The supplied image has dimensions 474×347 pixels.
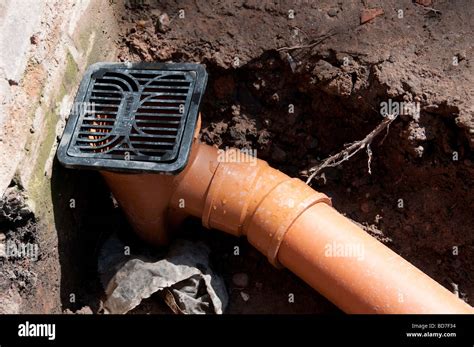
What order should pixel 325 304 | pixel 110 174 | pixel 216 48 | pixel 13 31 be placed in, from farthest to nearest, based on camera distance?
pixel 216 48
pixel 325 304
pixel 110 174
pixel 13 31

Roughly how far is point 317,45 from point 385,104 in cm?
43

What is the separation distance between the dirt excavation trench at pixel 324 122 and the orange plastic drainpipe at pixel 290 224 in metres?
0.28

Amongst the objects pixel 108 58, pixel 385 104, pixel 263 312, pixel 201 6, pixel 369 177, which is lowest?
pixel 263 312

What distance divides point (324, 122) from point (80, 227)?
1248 millimetres

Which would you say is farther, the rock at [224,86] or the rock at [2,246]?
the rock at [224,86]

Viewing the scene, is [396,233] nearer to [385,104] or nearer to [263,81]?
[385,104]

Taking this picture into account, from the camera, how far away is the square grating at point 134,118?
8.71ft

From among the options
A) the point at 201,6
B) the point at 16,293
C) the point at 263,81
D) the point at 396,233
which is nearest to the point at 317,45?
the point at 263,81

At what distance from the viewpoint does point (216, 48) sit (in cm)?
314

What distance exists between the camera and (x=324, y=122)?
121 inches

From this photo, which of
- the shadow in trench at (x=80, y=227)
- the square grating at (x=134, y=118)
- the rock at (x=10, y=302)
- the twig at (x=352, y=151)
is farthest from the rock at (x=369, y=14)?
the rock at (x=10, y=302)

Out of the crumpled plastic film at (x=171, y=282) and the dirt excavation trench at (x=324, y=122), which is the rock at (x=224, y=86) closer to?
the dirt excavation trench at (x=324, y=122)

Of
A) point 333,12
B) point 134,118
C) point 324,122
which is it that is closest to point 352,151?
point 324,122

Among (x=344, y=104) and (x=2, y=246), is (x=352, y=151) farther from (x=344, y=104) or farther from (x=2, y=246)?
(x=2, y=246)
